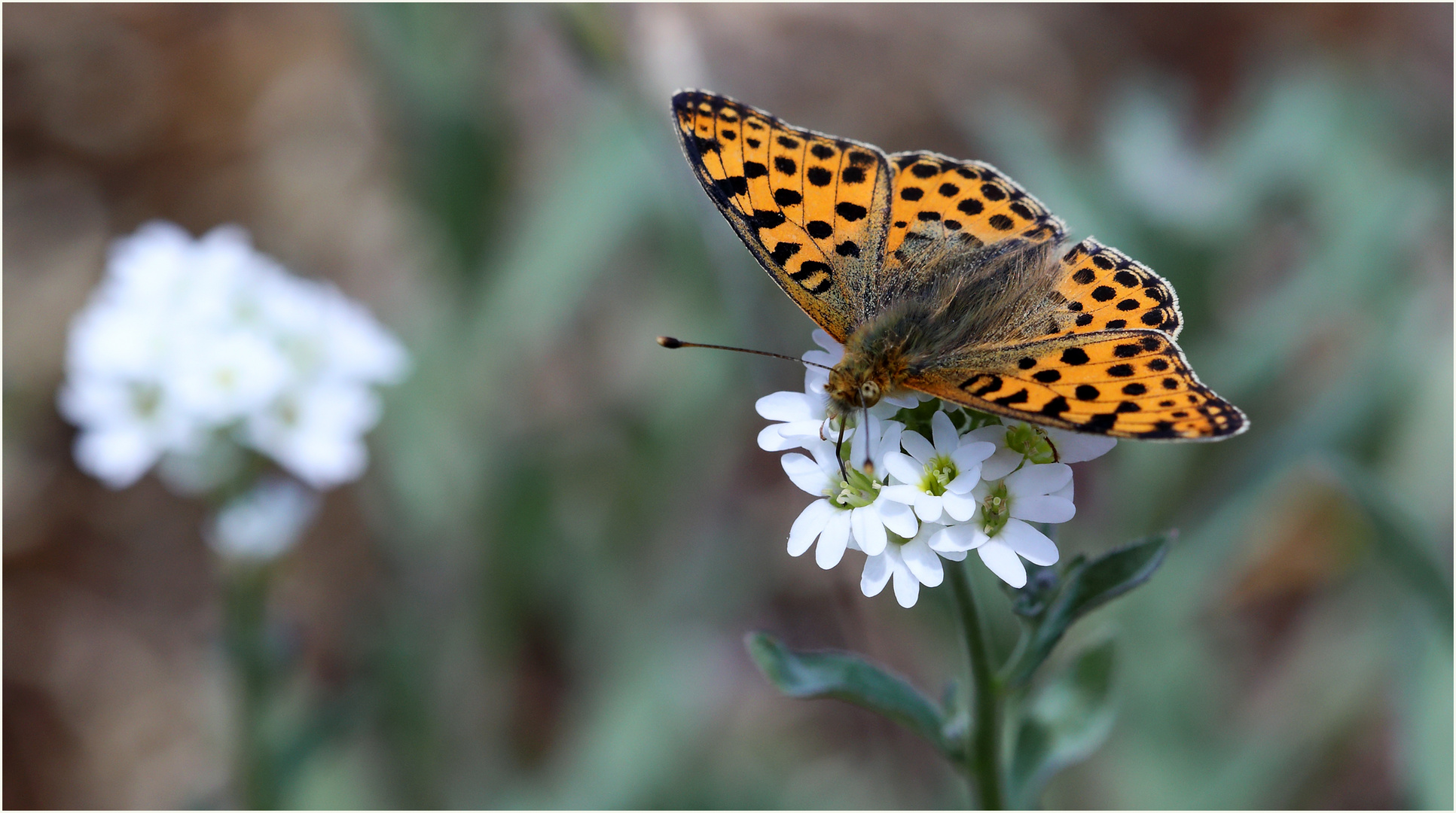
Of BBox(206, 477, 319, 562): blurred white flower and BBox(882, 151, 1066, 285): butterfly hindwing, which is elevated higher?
BBox(882, 151, 1066, 285): butterfly hindwing

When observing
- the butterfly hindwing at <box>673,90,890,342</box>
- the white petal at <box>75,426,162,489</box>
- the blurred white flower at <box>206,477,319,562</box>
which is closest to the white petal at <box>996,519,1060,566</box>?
the butterfly hindwing at <box>673,90,890,342</box>

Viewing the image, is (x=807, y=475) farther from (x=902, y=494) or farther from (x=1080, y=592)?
(x=1080, y=592)

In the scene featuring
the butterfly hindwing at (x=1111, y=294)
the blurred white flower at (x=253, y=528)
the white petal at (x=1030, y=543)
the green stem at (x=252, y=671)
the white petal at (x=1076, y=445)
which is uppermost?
the butterfly hindwing at (x=1111, y=294)

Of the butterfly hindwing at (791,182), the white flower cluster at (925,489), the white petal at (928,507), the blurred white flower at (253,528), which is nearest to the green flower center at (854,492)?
the white flower cluster at (925,489)

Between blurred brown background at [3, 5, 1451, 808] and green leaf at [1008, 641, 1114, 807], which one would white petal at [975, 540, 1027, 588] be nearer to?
green leaf at [1008, 641, 1114, 807]

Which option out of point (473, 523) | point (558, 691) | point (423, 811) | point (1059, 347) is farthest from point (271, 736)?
point (1059, 347)

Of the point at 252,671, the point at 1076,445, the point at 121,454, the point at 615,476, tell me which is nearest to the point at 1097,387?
the point at 1076,445

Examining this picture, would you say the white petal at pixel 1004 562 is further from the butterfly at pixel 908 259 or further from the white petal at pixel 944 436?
the butterfly at pixel 908 259
